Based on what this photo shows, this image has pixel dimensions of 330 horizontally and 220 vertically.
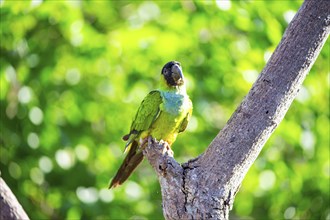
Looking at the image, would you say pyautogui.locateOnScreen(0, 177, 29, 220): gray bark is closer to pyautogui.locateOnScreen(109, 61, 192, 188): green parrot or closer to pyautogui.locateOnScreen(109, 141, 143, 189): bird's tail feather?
pyautogui.locateOnScreen(109, 61, 192, 188): green parrot

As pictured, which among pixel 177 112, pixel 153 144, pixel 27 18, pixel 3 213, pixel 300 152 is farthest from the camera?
pixel 300 152

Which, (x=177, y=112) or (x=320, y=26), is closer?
(x=320, y=26)

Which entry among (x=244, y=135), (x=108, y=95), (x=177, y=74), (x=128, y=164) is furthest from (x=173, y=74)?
(x=108, y=95)

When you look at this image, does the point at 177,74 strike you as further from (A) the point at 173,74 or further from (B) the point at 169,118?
(B) the point at 169,118

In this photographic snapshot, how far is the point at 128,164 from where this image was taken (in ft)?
11.1

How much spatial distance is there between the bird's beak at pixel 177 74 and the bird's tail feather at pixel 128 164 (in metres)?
0.41

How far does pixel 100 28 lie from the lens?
488cm

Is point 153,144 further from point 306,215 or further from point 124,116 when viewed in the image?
point 306,215

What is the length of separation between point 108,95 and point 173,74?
1281mm

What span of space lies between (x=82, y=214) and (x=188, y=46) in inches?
48.8

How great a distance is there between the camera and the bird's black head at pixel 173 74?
11.4 ft

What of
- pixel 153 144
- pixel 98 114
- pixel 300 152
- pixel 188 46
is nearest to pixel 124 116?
pixel 98 114

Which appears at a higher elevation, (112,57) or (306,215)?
(112,57)

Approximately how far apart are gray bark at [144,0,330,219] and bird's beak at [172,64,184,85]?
1.02m
